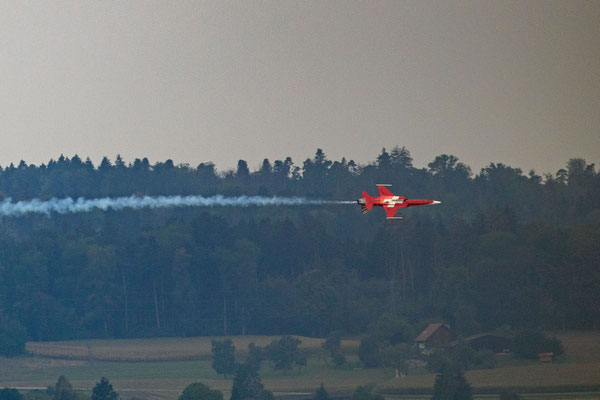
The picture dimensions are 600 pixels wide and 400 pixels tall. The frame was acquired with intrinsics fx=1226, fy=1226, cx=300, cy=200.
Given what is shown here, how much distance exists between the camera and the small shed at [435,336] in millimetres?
131125

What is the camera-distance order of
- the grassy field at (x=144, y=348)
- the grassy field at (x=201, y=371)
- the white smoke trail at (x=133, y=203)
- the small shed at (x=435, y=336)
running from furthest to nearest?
the grassy field at (x=144, y=348)
the small shed at (x=435, y=336)
the grassy field at (x=201, y=371)
the white smoke trail at (x=133, y=203)

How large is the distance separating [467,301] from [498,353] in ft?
44.7

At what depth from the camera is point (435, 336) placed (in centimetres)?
13338

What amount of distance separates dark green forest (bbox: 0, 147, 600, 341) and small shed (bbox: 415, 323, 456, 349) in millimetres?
2148

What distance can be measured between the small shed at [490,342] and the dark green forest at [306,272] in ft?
16.0

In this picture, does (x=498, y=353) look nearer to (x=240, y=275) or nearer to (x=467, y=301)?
(x=467, y=301)

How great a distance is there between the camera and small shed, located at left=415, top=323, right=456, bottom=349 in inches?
5162

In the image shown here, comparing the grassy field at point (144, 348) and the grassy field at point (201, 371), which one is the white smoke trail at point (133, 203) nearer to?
the grassy field at point (144, 348)

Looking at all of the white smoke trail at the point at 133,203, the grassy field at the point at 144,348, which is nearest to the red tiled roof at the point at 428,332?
the grassy field at the point at 144,348

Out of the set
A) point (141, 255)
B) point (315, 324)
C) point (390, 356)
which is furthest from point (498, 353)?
point (141, 255)

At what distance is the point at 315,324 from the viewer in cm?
14175

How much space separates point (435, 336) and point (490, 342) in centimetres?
629

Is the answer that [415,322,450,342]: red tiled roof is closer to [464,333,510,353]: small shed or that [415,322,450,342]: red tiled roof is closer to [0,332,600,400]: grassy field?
[464,333,510,353]: small shed

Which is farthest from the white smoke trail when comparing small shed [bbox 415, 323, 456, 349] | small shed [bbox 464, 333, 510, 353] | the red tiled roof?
small shed [bbox 464, 333, 510, 353]
